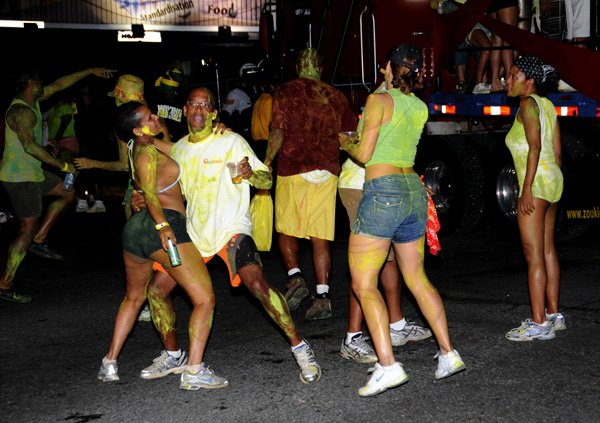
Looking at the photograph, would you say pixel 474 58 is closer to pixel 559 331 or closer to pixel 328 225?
pixel 328 225

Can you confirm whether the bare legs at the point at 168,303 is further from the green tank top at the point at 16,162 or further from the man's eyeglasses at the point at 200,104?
the green tank top at the point at 16,162

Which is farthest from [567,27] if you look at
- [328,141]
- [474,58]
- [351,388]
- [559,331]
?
[351,388]

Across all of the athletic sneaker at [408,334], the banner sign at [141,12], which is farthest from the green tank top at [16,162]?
the banner sign at [141,12]

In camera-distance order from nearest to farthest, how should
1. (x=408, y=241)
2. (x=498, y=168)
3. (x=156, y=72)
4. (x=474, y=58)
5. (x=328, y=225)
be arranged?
1. (x=408, y=241)
2. (x=328, y=225)
3. (x=498, y=168)
4. (x=474, y=58)
5. (x=156, y=72)

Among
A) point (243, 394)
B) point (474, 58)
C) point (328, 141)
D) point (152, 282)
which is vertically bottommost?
point (243, 394)

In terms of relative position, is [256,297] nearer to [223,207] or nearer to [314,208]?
[223,207]

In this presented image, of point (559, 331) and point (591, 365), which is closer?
point (591, 365)

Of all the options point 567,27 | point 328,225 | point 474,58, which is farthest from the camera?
point 474,58

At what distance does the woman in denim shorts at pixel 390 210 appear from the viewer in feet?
16.0

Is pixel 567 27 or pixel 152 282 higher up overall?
pixel 567 27

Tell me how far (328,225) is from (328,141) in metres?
0.66

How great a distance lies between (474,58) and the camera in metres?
10.7

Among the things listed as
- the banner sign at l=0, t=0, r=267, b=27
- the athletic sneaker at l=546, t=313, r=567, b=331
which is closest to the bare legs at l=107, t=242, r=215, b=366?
the athletic sneaker at l=546, t=313, r=567, b=331

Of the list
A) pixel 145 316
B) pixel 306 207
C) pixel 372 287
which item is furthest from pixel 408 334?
pixel 145 316
